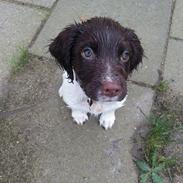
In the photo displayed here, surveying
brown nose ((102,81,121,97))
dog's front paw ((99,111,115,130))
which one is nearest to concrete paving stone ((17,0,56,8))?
dog's front paw ((99,111,115,130))

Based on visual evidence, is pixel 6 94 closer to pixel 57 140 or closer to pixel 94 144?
pixel 57 140

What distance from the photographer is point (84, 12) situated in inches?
201

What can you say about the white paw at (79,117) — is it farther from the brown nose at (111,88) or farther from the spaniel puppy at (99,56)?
the brown nose at (111,88)

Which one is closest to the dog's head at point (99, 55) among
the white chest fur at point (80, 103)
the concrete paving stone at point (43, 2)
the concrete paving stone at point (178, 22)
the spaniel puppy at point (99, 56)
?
the spaniel puppy at point (99, 56)

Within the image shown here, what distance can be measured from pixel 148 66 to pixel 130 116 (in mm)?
701

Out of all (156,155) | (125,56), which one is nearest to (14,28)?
(125,56)

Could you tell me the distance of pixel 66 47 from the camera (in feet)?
11.1

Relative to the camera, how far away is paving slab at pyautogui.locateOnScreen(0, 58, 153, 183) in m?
3.74

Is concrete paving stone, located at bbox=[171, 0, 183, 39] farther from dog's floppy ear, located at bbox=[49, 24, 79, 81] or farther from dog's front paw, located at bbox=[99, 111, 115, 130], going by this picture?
dog's floppy ear, located at bbox=[49, 24, 79, 81]

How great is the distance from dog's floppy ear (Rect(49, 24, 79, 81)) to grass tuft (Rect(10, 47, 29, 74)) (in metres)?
1.04

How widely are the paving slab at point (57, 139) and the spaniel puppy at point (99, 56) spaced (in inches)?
19.5

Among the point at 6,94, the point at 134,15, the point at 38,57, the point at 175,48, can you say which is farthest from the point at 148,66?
the point at 6,94

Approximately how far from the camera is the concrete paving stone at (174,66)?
4473mm

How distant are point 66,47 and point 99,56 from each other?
0.36 meters
